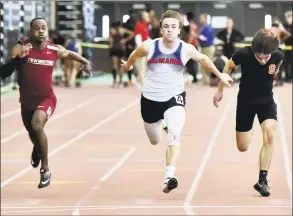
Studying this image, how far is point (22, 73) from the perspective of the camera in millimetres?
24641

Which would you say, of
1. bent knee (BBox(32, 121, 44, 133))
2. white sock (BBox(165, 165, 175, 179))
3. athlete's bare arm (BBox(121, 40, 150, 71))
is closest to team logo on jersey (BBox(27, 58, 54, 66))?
bent knee (BBox(32, 121, 44, 133))

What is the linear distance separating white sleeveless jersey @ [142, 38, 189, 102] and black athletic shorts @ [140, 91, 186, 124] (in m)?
0.18

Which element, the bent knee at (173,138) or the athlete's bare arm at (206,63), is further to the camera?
the bent knee at (173,138)

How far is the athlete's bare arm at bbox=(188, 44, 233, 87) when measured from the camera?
25062 mm

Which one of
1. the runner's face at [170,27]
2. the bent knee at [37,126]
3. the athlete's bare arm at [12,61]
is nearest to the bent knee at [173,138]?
the runner's face at [170,27]

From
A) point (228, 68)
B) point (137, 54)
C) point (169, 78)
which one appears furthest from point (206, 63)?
point (137, 54)

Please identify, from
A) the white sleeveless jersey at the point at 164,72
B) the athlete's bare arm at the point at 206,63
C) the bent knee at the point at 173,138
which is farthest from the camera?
the bent knee at the point at 173,138

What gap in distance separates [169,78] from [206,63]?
44.2 inches

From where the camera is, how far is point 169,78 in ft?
81.4

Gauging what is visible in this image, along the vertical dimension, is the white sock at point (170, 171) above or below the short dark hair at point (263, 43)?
below

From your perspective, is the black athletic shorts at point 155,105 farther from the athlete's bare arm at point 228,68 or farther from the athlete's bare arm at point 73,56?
the athlete's bare arm at point 73,56

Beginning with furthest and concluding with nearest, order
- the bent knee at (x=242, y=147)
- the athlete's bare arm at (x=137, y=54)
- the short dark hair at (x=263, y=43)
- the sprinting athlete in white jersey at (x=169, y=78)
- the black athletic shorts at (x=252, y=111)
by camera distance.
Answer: the bent knee at (x=242, y=147), the black athletic shorts at (x=252, y=111), the athlete's bare arm at (x=137, y=54), the sprinting athlete in white jersey at (x=169, y=78), the short dark hair at (x=263, y=43)

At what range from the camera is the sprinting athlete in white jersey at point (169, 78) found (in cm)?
2469

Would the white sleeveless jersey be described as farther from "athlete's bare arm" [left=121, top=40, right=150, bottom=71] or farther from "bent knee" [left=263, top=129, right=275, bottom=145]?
"bent knee" [left=263, top=129, right=275, bottom=145]
